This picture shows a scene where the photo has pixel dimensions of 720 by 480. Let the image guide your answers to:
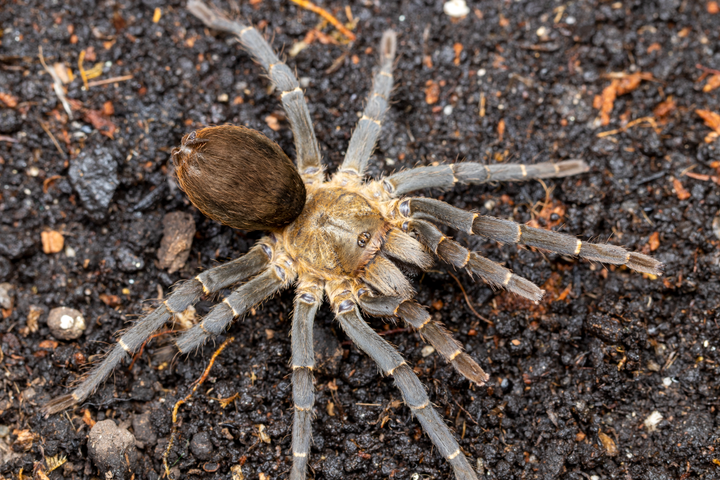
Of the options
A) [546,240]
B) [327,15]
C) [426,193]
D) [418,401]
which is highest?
[327,15]

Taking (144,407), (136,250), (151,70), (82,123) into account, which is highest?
(151,70)

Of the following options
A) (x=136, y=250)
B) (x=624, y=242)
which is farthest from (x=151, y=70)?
(x=624, y=242)

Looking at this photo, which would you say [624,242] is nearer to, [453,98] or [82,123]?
[453,98]

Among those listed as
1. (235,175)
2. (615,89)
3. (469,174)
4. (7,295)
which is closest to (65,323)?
(7,295)

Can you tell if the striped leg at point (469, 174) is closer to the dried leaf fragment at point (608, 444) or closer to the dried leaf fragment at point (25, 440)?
the dried leaf fragment at point (608, 444)

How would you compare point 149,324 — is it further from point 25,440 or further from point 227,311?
point 25,440

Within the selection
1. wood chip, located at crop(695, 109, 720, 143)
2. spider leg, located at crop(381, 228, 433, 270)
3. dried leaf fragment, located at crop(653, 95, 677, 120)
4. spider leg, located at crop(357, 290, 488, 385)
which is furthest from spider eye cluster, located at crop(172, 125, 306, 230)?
wood chip, located at crop(695, 109, 720, 143)
